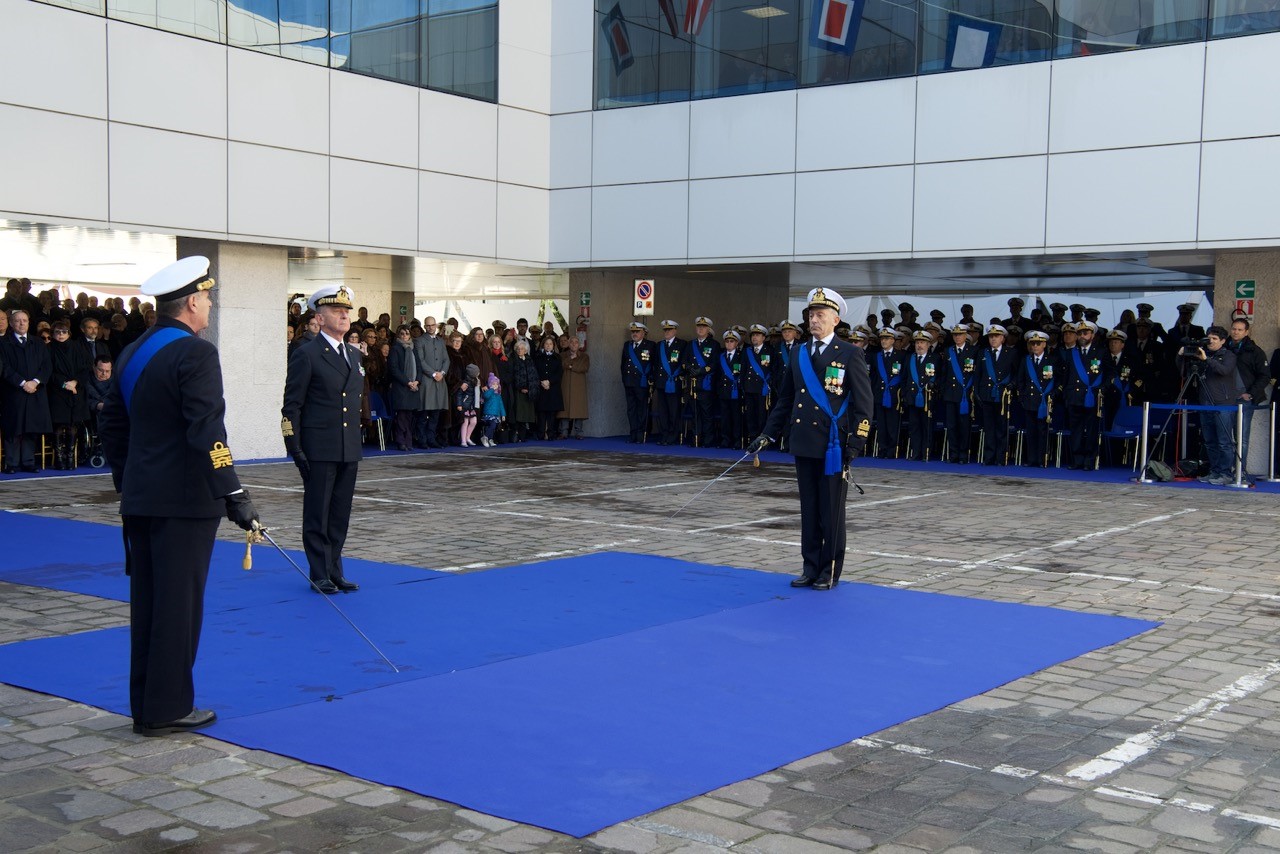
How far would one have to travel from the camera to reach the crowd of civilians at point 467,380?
20.3 metres

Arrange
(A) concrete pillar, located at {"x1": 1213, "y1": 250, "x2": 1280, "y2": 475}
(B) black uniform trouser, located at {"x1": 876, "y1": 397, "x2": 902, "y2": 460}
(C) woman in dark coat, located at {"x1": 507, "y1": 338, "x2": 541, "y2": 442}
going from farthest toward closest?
(C) woman in dark coat, located at {"x1": 507, "y1": 338, "x2": 541, "y2": 442}, (B) black uniform trouser, located at {"x1": 876, "y1": 397, "x2": 902, "y2": 460}, (A) concrete pillar, located at {"x1": 1213, "y1": 250, "x2": 1280, "y2": 475}

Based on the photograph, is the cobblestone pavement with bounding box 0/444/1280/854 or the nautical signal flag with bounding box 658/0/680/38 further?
the nautical signal flag with bounding box 658/0/680/38

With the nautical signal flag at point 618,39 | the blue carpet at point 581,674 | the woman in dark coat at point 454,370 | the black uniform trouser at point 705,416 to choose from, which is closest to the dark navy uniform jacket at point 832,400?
the blue carpet at point 581,674

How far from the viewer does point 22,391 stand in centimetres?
1627

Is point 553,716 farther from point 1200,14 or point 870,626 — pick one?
point 1200,14

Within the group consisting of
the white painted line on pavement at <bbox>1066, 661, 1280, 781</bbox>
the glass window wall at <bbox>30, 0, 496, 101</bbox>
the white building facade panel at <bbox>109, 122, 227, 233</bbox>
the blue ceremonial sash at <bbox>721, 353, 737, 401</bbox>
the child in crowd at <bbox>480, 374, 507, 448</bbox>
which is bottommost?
the white painted line on pavement at <bbox>1066, 661, 1280, 781</bbox>

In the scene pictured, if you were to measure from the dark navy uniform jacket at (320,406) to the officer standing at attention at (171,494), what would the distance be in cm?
311

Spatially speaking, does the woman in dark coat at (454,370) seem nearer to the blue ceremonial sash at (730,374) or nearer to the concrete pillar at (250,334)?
the concrete pillar at (250,334)

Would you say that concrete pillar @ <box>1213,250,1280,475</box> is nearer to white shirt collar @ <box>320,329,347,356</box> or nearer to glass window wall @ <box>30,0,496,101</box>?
glass window wall @ <box>30,0,496,101</box>

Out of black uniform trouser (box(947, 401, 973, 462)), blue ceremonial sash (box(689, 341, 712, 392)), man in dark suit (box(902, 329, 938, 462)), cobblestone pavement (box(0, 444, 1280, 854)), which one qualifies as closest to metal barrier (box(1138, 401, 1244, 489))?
black uniform trouser (box(947, 401, 973, 462))

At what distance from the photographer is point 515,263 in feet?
75.9

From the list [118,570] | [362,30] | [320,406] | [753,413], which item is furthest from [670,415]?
[320,406]

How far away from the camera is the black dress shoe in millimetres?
5645

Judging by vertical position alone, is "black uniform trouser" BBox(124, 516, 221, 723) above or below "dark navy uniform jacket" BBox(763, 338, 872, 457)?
below
